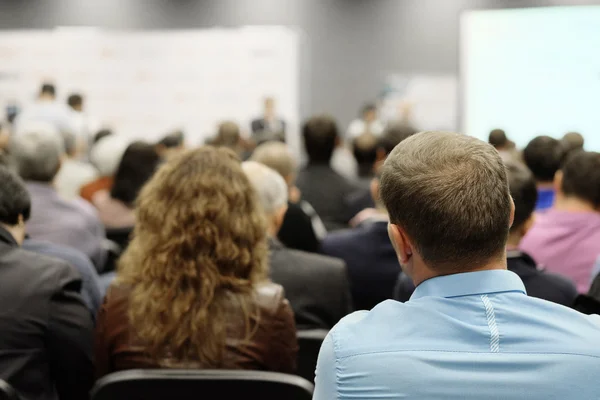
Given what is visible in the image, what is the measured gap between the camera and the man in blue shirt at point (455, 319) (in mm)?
1015

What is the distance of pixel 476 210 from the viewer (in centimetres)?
109

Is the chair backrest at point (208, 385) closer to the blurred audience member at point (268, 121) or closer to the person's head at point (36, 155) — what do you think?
the person's head at point (36, 155)

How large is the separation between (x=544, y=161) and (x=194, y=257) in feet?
7.97

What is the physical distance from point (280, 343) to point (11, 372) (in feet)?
2.37

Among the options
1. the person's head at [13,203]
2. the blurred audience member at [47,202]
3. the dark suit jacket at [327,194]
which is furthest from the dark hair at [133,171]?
the person's head at [13,203]

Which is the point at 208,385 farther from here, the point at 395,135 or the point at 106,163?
the point at 106,163

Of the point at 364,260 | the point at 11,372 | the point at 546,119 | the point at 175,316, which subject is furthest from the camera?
the point at 546,119

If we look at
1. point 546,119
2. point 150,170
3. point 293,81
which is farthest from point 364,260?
point 293,81

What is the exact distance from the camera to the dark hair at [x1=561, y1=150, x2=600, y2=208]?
290cm

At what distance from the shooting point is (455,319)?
105cm

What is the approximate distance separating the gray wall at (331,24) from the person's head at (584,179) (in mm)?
8114

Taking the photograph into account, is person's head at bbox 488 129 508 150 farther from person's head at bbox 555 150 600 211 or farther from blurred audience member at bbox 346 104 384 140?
blurred audience member at bbox 346 104 384 140

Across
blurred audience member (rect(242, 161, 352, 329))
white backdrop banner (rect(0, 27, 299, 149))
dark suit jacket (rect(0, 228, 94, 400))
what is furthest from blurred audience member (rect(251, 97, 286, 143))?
dark suit jacket (rect(0, 228, 94, 400))

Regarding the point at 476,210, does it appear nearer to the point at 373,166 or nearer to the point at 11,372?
→ the point at 11,372
